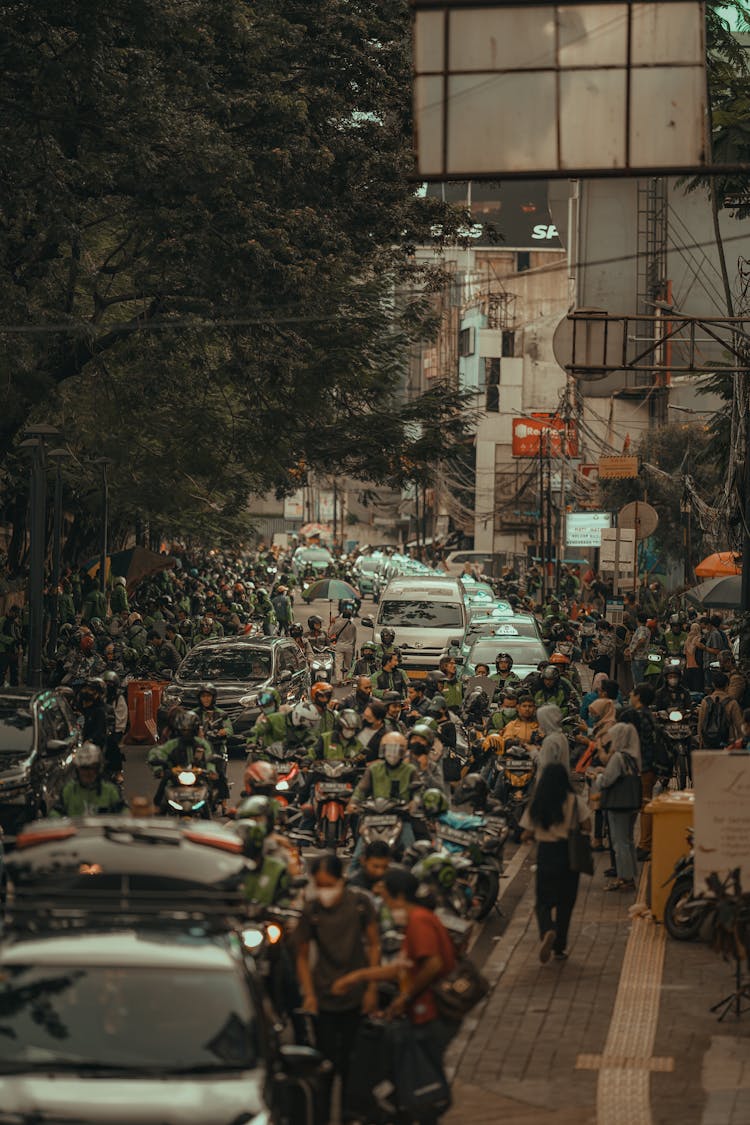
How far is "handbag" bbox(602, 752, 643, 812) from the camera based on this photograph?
1705 centimetres

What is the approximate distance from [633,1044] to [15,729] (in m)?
9.13

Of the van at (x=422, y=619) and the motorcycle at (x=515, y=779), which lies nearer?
→ the motorcycle at (x=515, y=779)

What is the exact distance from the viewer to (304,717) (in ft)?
64.6

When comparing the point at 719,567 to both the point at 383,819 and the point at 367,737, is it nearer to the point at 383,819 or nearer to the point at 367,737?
the point at 367,737

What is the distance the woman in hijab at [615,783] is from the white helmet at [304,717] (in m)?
3.31

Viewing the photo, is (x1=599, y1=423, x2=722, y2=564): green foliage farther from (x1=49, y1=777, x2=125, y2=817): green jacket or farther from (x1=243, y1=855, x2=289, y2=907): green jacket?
(x1=243, y1=855, x2=289, y2=907): green jacket

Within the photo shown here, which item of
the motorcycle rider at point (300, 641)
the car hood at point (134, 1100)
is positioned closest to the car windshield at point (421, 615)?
the motorcycle rider at point (300, 641)

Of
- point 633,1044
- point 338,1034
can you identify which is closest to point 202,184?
point 633,1044

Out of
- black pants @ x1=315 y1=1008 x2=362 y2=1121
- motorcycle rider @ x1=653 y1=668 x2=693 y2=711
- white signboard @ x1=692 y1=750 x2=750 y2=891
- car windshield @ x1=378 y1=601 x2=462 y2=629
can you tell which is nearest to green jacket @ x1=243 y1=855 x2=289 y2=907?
black pants @ x1=315 y1=1008 x2=362 y2=1121

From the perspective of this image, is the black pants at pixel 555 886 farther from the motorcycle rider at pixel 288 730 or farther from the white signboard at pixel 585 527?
the white signboard at pixel 585 527

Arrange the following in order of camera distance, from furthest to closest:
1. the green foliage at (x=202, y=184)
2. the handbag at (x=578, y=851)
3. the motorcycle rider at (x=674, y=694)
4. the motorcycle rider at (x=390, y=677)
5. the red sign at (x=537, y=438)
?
the red sign at (x=537, y=438), the green foliage at (x=202, y=184), the motorcycle rider at (x=390, y=677), the motorcycle rider at (x=674, y=694), the handbag at (x=578, y=851)

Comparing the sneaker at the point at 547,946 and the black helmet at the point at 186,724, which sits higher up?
the black helmet at the point at 186,724

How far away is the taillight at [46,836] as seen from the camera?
388 inches

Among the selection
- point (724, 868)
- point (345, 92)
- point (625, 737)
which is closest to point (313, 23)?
point (345, 92)
